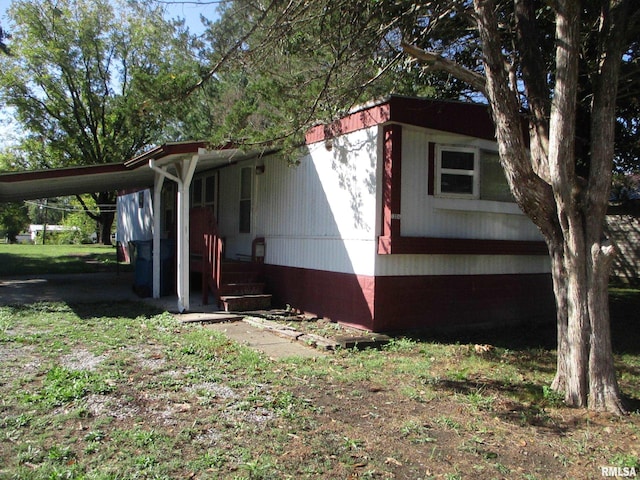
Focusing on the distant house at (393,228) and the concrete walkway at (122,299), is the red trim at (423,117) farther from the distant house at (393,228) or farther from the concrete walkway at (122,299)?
the concrete walkway at (122,299)

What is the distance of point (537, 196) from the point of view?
15.9ft

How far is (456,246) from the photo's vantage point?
8141 millimetres

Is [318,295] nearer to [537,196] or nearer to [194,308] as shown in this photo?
[194,308]

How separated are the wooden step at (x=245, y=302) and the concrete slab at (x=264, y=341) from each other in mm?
765

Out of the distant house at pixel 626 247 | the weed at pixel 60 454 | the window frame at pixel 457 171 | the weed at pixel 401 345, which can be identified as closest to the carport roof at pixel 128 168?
the window frame at pixel 457 171

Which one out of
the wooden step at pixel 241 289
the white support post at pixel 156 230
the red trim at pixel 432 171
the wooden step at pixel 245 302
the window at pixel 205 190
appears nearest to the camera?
the red trim at pixel 432 171

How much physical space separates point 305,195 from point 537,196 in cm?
508

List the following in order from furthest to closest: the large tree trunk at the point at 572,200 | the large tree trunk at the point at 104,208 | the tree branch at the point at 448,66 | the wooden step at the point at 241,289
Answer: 1. the large tree trunk at the point at 104,208
2. the wooden step at the point at 241,289
3. the tree branch at the point at 448,66
4. the large tree trunk at the point at 572,200

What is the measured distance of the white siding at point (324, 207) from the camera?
306 inches

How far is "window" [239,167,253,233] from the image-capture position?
37.1ft

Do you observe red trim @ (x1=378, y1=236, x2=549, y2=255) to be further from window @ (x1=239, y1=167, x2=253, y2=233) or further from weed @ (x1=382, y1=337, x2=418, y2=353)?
window @ (x1=239, y1=167, x2=253, y2=233)

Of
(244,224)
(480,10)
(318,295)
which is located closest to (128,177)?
(244,224)

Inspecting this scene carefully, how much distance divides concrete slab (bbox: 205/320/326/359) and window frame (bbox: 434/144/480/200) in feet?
10.8

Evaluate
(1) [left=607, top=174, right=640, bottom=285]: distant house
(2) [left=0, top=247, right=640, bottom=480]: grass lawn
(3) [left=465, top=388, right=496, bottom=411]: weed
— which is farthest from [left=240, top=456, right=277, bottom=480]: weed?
(1) [left=607, top=174, right=640, bottom=285]: distant house
